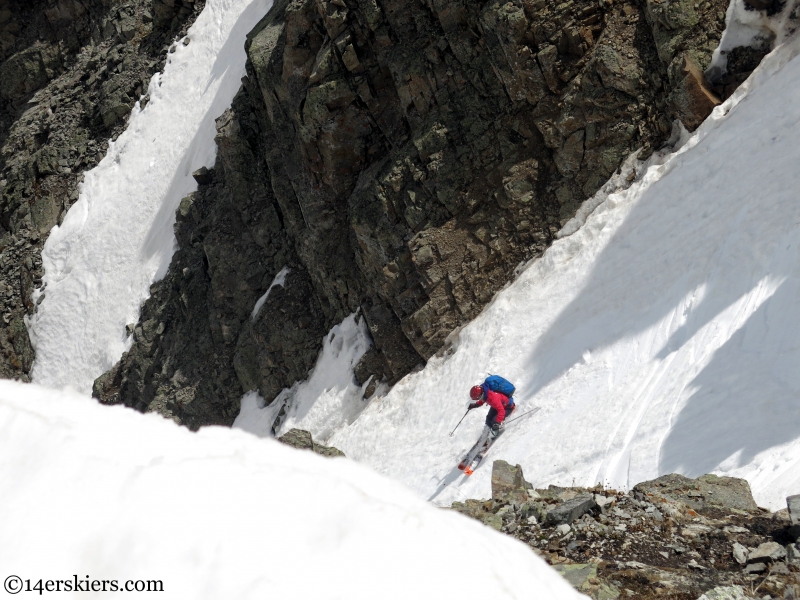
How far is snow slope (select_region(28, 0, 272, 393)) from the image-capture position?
102ft

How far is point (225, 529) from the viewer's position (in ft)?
12.5

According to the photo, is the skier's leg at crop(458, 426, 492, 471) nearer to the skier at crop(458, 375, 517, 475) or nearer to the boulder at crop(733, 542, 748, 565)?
the skier at crop(458, 375, 517, 475)

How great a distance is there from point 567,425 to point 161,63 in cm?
2843

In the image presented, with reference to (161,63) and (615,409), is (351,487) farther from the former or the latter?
(161,63)

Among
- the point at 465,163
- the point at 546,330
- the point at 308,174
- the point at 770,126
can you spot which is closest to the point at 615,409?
the point at 546,330

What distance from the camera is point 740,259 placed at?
1455 centimetres

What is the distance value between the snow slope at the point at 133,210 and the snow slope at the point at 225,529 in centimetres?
2727

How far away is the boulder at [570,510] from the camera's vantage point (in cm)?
867

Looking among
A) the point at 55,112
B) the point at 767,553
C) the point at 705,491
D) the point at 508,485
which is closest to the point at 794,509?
the point at 767,553

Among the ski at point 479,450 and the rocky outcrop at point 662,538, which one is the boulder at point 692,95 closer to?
the ski at point 479,450

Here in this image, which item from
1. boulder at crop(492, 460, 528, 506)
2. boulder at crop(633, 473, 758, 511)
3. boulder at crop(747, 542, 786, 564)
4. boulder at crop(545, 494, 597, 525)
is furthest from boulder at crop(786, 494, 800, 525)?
boulder at crop(492, 460, 528, 506)

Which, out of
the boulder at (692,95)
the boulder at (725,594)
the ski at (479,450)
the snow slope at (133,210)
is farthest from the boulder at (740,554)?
the snow slope at (133,210)

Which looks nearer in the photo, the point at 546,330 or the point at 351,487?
the point at 351,487

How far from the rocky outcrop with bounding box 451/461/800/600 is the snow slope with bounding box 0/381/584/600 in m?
2.98
